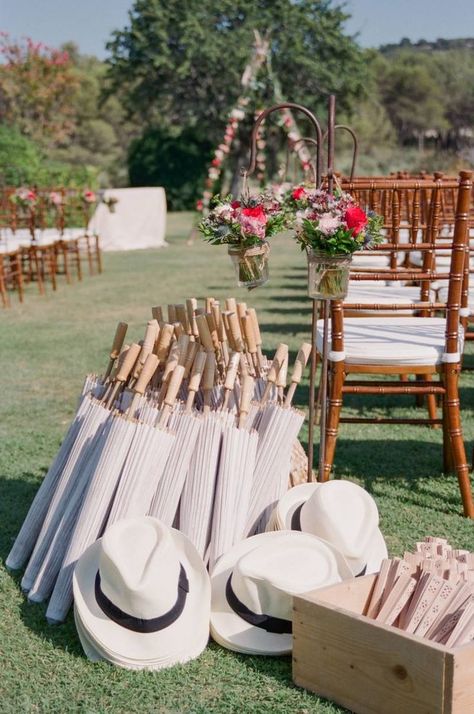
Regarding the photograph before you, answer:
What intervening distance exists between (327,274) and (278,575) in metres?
0.93

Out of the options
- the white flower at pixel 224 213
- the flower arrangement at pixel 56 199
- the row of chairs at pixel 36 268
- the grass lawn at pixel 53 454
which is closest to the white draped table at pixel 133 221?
the row of chairs at pixel 36 268

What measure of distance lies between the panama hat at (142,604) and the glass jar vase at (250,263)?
852 mm

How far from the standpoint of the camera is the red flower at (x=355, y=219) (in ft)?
8.60

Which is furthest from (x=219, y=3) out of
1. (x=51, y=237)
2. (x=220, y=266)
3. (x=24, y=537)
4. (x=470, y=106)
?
(x=24, y=537)

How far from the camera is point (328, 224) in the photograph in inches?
103

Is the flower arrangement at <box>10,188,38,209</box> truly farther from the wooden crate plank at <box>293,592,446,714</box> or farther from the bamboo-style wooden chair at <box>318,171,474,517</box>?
the wooden crate plank at <box>293,592,446,714</box>

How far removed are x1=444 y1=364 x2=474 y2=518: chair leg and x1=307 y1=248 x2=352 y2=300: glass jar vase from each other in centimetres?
71

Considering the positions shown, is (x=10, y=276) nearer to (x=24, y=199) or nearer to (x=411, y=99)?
(x=24, y=199)

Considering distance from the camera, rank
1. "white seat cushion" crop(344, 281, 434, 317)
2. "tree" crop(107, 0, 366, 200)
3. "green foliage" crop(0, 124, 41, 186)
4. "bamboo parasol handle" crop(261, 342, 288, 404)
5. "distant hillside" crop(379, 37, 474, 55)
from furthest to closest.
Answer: "distant hillside" crop(379, 37, 474, 55), "tree" crop(107, 0, 366, 200), "green foliage" crop(0, 124, 41, 186), "white seat cushion" crop(344, 281, 434, 317), "bamboo parasol handle" crop(261, 342, 288, 404)

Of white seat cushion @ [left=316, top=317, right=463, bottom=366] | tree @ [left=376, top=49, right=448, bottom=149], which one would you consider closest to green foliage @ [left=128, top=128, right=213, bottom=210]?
tree @ [left=376, top=49, right=448, bottom=149]

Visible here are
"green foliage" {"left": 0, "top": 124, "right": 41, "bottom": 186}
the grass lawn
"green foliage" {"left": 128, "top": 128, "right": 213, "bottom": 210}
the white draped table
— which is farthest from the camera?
"green foliage" {"left": 128, "top": 128, "right": 213, "bottom": 210}

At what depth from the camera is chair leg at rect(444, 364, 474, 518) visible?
10.6ft

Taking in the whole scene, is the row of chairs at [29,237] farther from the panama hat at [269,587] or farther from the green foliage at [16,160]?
the panama hat at [269,587]

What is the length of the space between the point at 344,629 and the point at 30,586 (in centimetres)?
111
